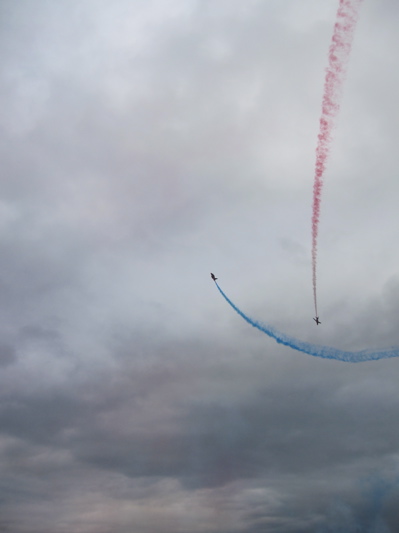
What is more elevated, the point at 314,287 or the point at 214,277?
the point at 214,277

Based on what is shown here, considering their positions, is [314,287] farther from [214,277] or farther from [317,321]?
[214,277]

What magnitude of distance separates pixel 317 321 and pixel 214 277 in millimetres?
31428

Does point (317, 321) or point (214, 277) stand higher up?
point (214, 277)

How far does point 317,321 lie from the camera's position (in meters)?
178

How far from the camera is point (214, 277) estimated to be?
623 ft

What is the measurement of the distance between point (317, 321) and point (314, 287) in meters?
12.8

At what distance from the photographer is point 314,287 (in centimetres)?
16950

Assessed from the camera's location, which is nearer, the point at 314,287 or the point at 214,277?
the point at 314,287

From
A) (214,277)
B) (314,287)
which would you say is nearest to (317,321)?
(314,287)

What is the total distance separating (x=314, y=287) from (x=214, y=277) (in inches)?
1258

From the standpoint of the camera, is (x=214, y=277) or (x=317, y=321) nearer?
(x=317, y=321)
